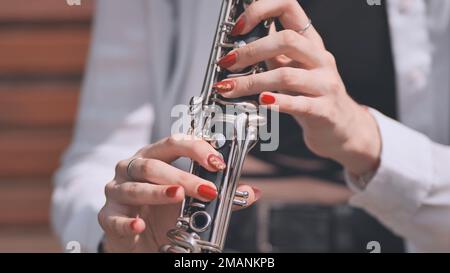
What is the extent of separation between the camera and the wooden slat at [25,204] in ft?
4.46

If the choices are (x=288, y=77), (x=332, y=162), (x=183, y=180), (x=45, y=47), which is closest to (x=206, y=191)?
(x=183, y=180)

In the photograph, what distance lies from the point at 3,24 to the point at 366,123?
2.60 ft

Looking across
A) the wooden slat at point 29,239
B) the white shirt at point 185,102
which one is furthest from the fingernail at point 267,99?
the wooden slat at point 29,239

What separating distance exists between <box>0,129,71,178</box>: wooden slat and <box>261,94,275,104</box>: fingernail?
0.80 metres

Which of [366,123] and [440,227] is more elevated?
[366,123]

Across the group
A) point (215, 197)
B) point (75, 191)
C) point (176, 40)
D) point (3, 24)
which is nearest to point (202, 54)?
point (176, 40)

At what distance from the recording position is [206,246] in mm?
585

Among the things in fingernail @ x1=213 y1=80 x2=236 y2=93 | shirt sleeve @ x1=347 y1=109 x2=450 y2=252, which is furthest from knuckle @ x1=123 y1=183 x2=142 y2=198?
shirt sleeve @ x1=347 y1=109 x2=450 y2=252

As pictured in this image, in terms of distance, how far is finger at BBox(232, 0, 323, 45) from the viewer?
603 millimetres

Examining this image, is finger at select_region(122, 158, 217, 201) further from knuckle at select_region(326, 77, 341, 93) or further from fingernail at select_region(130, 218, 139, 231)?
knuckle at select_region(326, 77, 341, 93)

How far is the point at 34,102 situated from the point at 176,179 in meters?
0.81

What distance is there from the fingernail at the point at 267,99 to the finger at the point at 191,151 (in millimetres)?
57

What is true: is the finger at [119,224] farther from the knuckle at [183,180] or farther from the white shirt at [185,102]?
the white shirt at [185,102]
